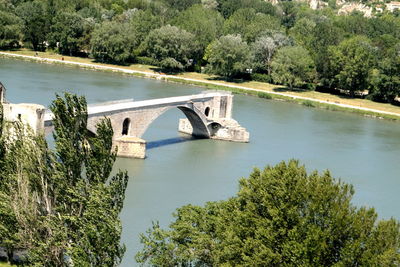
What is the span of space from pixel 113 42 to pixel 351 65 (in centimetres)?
2290

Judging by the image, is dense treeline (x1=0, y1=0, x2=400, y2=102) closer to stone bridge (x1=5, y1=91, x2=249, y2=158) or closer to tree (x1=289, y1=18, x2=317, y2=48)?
tree (x1=289, y1=18, x2=317, y2=48)

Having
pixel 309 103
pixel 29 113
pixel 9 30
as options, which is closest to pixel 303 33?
pixel 309 103

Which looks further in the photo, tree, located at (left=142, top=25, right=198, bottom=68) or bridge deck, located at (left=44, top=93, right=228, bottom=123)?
→ tree, located at (left=142, top=25, right=198, bottom=68)

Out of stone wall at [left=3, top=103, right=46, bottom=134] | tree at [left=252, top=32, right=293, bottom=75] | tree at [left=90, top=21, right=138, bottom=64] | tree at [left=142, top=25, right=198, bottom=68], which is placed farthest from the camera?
tree at [left=90, top=21, right=138, bottom=64]

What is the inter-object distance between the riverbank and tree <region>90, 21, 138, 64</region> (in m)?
1.13

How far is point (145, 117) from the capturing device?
3716cm

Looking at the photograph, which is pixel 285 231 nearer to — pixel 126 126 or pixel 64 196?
pixel 64 196

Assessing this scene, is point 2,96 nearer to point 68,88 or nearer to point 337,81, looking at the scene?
point 68,88

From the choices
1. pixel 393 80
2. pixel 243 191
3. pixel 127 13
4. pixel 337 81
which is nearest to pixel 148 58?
pixel 127 13

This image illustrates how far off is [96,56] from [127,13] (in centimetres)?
1170

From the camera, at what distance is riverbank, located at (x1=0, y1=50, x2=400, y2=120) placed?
61.0 meters

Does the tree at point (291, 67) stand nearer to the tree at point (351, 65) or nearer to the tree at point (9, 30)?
the tree at point (351, 65)

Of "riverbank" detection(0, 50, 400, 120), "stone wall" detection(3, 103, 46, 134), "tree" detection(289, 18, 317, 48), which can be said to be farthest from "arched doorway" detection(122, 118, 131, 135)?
"tree" detection(289, 18, 317, 48)

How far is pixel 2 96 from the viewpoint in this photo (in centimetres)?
3253
